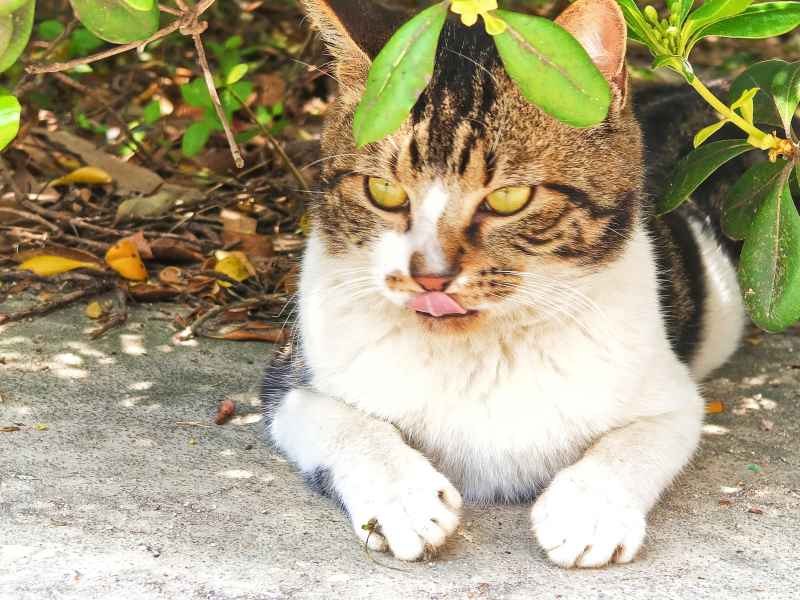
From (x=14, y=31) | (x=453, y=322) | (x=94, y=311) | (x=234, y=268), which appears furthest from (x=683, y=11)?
(x=94, y=311)

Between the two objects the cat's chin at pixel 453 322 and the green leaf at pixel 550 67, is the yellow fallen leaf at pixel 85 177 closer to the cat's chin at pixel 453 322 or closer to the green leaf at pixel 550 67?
the cat's chin at pixel 453 322

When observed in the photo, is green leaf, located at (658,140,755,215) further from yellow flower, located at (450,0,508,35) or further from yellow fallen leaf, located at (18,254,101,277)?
yellow fallen leaf, located at (18,254,101,277)

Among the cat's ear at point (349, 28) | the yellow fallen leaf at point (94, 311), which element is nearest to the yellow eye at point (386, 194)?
the cat's ear at point (349, 28)

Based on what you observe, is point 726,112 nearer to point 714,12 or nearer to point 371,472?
point 714,12

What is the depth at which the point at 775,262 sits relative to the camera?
10.4 ft

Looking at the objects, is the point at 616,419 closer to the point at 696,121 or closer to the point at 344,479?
the point at 344,479

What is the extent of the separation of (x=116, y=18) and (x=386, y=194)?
850mm

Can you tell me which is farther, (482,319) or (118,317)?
(118,317)

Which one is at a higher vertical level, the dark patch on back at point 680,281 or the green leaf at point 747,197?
the green leaf at point 747,197

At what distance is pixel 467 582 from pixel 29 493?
123 cm

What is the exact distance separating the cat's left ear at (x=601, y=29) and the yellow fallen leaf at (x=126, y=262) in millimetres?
2383

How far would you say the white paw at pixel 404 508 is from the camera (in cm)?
277

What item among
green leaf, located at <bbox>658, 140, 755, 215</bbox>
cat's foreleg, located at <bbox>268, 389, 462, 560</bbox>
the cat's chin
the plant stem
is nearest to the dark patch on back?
green leaf, located at <bbox>658, 140, 755, 215</bbox>

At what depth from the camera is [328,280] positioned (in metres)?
3.35
